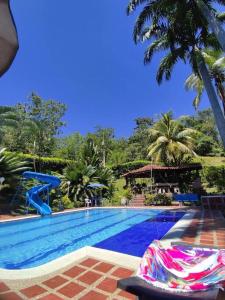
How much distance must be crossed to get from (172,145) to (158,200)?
7.65 m

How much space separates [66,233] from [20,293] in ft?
24.9

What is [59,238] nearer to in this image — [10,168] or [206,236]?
[206,236]

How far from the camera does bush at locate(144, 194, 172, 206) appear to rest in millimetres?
17859

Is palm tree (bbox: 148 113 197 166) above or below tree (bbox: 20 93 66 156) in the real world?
below

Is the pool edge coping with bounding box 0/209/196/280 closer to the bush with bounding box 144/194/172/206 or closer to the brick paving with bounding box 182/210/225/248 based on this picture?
the brick paving with bounding box 182/210/225/248

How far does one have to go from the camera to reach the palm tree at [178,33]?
37.8 feet

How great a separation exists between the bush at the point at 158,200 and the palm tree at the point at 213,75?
907cm

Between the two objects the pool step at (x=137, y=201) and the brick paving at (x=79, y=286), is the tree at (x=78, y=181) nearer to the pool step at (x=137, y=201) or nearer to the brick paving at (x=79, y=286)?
the pool step at (x=137, y=201)

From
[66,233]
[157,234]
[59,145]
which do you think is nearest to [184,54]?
[157,234]

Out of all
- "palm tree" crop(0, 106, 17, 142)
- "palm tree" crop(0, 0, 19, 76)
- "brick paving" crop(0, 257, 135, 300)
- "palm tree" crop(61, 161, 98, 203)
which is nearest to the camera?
"palm tree" crop(0, 0, 19, 76)

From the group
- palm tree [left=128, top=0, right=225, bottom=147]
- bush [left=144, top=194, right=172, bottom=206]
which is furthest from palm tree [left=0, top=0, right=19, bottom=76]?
bush [left=144, top=194, right=172, bottom=206]

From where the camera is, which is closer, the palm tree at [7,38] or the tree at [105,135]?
the palm tree at [7,38]

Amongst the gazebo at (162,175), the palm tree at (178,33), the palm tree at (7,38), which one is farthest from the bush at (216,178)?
the palm tree at (7,38)

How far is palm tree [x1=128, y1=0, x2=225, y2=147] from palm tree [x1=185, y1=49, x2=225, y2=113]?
1.87m
